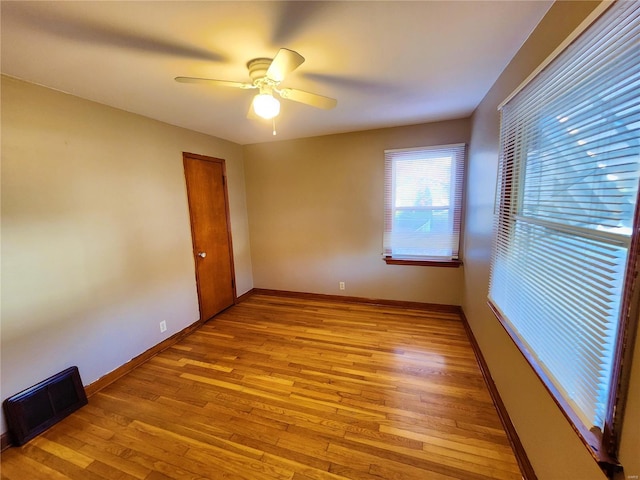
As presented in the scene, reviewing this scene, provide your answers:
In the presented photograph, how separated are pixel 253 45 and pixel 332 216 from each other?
237 cm

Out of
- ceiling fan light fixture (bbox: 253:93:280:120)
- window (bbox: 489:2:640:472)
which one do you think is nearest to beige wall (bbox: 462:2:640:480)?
window (bbox: 489:2:640:472)

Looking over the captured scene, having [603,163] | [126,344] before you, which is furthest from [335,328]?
[603,163]

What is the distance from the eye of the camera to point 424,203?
3152 millimetres

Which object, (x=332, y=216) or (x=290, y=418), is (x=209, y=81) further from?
(x=332, y=216)

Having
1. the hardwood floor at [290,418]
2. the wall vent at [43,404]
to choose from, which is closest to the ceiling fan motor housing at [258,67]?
the hardwood floor at [290,418]

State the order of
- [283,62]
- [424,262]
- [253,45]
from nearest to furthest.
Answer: [283,62] → [253,45] → [424,262]

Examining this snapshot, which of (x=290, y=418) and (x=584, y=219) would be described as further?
(x=290, y=418)

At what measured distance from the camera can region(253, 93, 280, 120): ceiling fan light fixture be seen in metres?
1.54

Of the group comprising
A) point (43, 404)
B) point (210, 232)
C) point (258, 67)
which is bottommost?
point (43, 404)

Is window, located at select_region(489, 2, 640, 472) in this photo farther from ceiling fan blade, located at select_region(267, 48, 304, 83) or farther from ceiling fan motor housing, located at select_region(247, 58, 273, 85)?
ceiling fan motor housing, located at select_region(247, 58, 273, 85)

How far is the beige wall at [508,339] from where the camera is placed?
0.96m

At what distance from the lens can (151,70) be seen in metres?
1.67

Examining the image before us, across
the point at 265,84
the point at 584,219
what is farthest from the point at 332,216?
the point at 584,219

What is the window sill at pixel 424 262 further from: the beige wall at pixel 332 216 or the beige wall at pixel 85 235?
the beige wall at pixel 85 235
